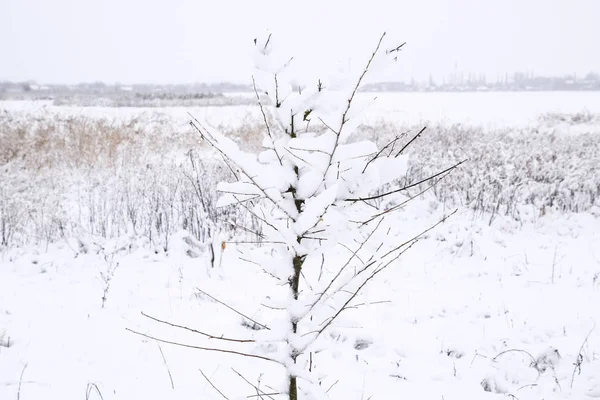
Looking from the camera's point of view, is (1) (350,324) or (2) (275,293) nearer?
(1) (350,324)

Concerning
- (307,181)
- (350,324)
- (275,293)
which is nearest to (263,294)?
(275,293)

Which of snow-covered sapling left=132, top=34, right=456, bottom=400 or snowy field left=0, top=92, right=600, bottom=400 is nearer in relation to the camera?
snow-covered sapling left=132, top=34, right=456, bottom=400

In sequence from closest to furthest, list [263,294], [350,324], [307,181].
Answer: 1. [307,181]
2. [350,324]
3. [263,294]

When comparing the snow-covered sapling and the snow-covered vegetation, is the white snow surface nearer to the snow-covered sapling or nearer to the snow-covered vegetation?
the snow-covered vegetation

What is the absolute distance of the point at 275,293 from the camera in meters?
4.16

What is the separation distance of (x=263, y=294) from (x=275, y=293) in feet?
0.42

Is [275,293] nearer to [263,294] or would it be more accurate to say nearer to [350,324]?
[263,294]

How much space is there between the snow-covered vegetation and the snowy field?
2cm

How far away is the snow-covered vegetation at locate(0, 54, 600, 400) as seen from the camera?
8.93ft

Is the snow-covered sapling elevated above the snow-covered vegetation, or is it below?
above

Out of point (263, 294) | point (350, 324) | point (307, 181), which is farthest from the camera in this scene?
point (263, 294)

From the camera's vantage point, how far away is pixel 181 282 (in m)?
4.35

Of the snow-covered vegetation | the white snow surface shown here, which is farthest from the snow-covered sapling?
the white snow surface

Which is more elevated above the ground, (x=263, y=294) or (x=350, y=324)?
(x=350, y=324)
